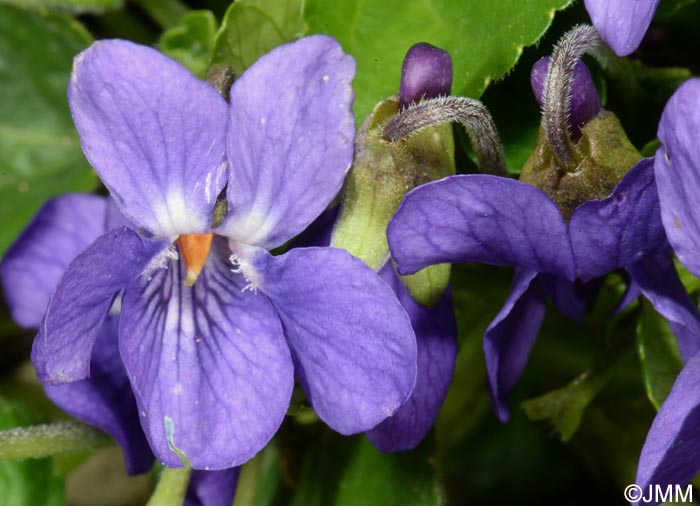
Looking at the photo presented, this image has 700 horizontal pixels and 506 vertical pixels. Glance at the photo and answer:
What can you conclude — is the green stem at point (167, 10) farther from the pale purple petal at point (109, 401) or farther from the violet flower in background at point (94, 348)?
the pale purple petal at point (109, 401)

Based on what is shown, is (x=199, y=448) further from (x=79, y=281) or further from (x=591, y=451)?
(x=591, y=451)

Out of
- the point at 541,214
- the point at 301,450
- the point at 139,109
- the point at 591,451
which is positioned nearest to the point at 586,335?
the point at 591,451

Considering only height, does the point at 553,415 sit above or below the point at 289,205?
below

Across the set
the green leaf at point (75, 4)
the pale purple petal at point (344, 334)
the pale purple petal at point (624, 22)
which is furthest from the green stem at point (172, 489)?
the green leaf at point (75, 4)

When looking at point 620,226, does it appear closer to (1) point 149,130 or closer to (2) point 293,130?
(2) point 293,130

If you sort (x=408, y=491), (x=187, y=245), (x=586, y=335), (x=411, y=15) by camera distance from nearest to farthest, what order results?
(x=187, y=245), (x=411, y=15), (x=408, y=491), (x=586, y=335)
